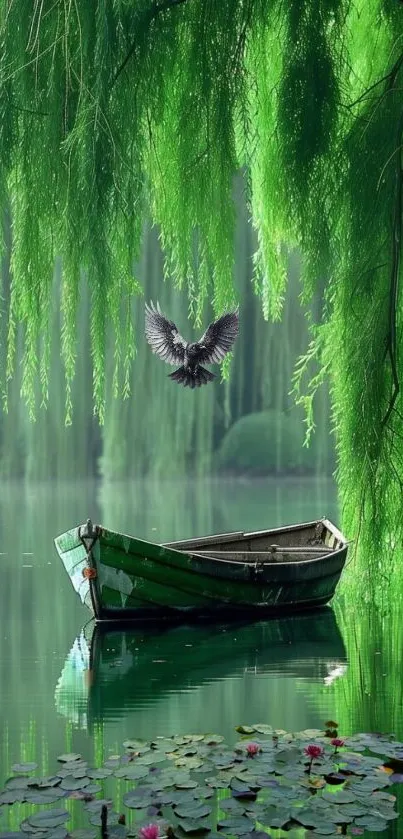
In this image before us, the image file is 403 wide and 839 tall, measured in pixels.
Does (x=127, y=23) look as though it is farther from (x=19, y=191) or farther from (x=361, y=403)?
(x=361, y=403)

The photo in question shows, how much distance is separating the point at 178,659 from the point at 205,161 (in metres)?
3.92

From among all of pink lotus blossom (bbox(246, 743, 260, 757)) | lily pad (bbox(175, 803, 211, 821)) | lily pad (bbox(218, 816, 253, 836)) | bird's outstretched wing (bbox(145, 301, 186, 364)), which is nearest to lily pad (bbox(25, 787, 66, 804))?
lily pad (bbox(175, 803, 211, 821))

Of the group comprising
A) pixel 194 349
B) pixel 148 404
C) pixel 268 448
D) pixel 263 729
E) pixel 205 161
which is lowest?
pixel 263 729

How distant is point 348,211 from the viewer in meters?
4.06

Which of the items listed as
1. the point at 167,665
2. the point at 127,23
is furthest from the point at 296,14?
the point at 167,665

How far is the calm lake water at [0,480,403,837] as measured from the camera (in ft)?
17.0

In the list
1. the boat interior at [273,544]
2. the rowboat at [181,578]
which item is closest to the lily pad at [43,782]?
the rowboat at [181,578]

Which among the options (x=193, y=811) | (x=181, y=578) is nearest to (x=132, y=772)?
(x=193, y=811)

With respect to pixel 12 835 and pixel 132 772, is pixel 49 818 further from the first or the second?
pixel 132 772

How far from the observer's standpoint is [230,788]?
3623 mm

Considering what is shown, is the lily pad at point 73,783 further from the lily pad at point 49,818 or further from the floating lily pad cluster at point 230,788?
the lily pad at point 49,818

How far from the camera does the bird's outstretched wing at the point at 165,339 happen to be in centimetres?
647

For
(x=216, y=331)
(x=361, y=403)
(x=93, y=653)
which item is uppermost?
(x=216, y=331)

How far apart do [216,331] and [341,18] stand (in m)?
2.20
